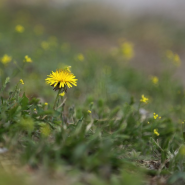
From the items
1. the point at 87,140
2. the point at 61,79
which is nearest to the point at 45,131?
the point at 87,140

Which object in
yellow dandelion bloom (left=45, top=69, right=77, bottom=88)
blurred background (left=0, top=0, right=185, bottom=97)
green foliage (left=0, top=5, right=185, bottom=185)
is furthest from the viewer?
blurred background (left=0, top=0, right=185, bottom=97)

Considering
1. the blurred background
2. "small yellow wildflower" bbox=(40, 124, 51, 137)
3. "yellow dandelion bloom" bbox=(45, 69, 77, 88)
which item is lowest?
"small yellow wildflower" bbox=(40, 124, 51, 137)

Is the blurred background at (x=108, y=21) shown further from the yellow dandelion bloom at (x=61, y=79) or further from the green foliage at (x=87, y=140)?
the yellow dandelion bloom at (x=61, y=79)

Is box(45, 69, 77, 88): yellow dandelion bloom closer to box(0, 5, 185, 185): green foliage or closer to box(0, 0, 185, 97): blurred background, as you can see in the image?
box(0, 5, 185, 185): green foliage

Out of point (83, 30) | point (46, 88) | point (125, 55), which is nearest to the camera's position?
point (46, 88)

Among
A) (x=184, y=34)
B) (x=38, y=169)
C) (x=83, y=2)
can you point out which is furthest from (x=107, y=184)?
(x=83, y=2)

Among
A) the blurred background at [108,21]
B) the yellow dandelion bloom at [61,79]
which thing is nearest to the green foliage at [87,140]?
the yellow dandelion bloom at [61,79]


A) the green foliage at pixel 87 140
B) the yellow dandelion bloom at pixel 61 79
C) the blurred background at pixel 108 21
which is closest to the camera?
the green foliage at pixel 87 140

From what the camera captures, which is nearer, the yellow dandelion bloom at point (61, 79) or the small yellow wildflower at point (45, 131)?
the small yellow wildflower at point (45, 131)

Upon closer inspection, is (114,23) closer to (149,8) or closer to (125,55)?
(149,8)

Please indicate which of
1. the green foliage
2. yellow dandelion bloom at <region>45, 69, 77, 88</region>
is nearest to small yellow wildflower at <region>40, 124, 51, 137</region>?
the green foliage

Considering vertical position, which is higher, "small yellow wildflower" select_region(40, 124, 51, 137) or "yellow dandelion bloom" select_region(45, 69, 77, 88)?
"yellow dandelion bloom" select_region(45, 69, 77, 88)
